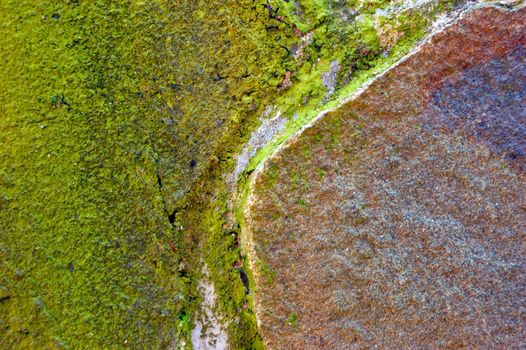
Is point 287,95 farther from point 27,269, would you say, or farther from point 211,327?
point 27,269

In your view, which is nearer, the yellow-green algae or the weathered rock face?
the weathered rock face

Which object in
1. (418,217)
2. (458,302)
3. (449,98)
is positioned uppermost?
(449,98)

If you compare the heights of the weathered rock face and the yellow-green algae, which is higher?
the yellow-green algae

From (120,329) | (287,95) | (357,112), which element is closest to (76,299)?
(120,329)

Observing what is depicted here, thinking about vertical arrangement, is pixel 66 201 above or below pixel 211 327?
above
